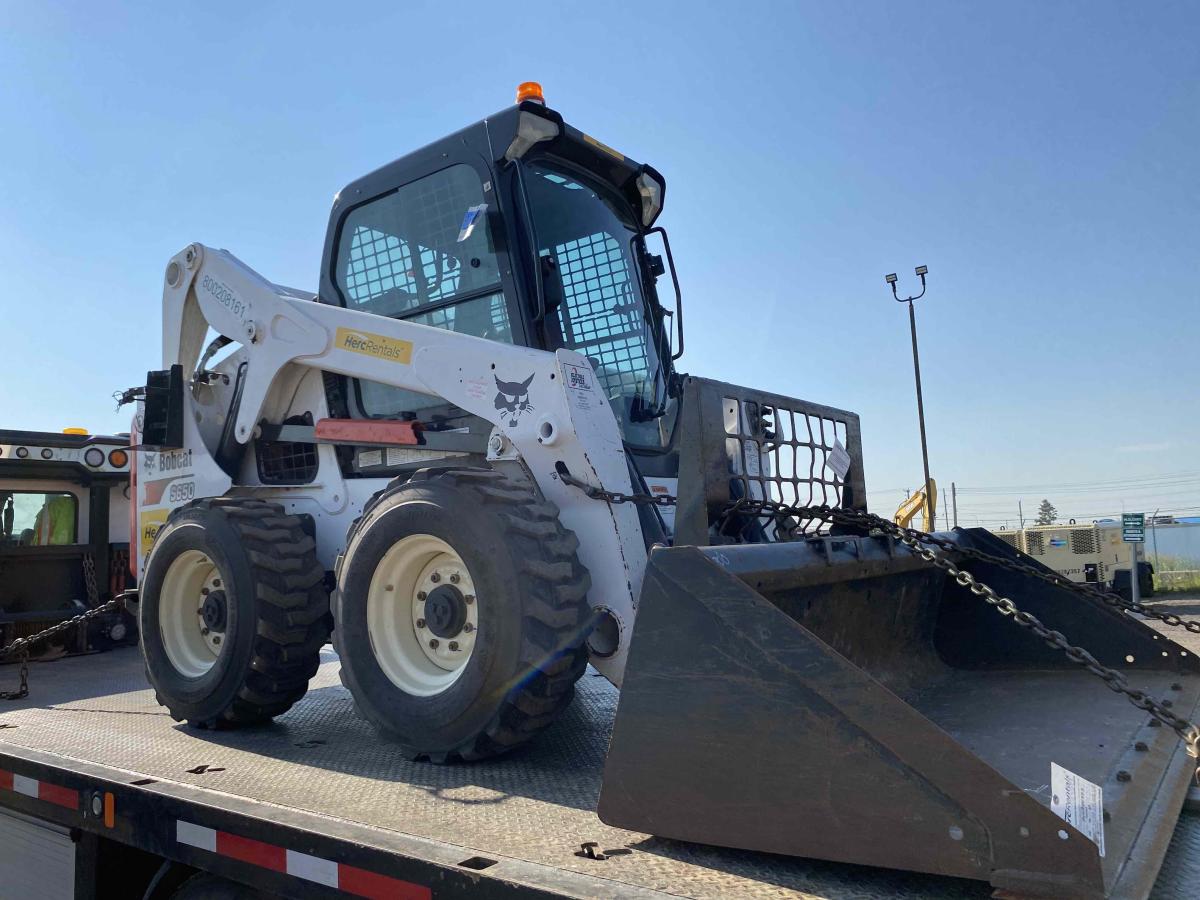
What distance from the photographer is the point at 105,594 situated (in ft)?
26.3

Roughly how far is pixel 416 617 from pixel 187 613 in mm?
1620

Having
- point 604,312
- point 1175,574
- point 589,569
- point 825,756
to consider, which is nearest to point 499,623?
point 589,569

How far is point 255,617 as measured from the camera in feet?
13.2

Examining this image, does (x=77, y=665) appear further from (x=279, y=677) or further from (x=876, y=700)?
(x=876, y=700)

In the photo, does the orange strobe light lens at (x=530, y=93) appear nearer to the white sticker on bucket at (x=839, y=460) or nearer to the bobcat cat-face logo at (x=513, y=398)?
the bobcat cat-face logo at (x=513, y=398)

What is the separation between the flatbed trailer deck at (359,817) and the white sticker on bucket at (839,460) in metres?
1.40

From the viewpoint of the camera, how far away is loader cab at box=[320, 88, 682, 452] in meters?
4.21

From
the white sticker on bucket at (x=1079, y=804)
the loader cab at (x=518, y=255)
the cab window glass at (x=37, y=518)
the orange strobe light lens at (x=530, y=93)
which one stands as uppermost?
the orange strobe light lens at (x=530, y=93)

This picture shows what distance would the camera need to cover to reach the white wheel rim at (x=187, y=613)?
4.53 metres

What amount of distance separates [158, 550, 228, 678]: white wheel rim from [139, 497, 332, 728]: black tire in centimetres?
13

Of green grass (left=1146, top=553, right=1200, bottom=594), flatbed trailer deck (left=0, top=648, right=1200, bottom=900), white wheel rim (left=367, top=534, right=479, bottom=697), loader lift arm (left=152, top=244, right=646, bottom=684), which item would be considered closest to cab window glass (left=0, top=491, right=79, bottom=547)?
loader lift arm (left=152, top=244, right=646, bottom=684)

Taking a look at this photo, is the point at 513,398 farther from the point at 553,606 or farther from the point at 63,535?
the point at 63,535

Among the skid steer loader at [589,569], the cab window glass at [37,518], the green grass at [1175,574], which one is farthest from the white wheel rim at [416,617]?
the green grass at [1175,574]

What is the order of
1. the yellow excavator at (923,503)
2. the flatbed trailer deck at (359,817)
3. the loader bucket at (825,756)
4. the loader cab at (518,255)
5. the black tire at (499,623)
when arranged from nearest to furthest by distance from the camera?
the loader bucket at (825,756) < the flatbed trailer deck at (359,817) < the black tire at (499,623) < the loader cab at (518,255) < the yellow excavator at (923,503)
